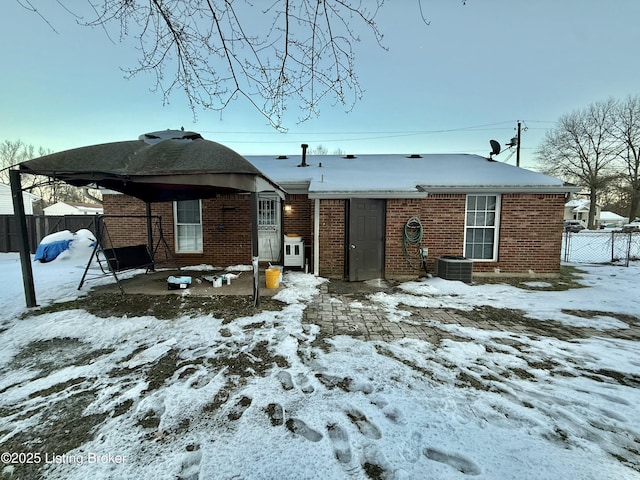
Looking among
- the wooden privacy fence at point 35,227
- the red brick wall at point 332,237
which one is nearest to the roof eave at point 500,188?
the red brick wall at point 332,237

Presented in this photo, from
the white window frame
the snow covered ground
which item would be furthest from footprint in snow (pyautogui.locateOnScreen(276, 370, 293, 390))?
the white window frame

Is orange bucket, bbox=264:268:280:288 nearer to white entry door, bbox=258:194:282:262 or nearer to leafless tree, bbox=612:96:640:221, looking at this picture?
white entry door, bbox=258:194:282:262

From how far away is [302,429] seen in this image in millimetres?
2018

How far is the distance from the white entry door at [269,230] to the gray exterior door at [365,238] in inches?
96.9

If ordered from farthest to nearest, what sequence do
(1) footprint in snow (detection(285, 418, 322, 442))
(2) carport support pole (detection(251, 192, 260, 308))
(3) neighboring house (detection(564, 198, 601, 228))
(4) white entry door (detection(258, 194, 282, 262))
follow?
(3) neighboring house (detection(564, 198, 601, 228)), (4) white entry door (detection(258, 194, 282, 262)), (2) carport support pole (detection(251, 192, 260, 308)), (1) footprint in snow (detection(285, 418, 322, 442))

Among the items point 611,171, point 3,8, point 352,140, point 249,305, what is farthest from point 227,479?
point 611,171

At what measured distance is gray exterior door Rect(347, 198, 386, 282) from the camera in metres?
7.09

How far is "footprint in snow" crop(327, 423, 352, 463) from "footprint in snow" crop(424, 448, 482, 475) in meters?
0.54

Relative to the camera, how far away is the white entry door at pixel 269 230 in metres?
8.30

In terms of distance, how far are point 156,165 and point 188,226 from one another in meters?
4.28

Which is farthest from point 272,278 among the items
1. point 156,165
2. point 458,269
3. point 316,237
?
point 458,269

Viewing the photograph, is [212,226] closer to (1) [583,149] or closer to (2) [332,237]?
(2) [332,237]

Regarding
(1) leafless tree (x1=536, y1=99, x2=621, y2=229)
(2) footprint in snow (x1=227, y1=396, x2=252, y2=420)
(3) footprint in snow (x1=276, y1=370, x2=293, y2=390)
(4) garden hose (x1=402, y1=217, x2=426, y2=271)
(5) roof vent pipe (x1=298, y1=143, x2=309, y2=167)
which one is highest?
(1) leafless tree (x1=536, y1=99, x2=621, y2=229)

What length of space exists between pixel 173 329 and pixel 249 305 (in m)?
1.33
